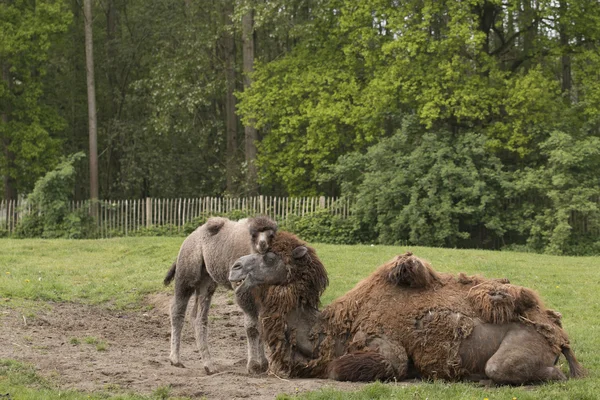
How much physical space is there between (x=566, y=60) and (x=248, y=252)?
91.1ft

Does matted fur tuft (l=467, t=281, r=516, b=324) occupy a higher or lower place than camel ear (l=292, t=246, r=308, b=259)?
lower

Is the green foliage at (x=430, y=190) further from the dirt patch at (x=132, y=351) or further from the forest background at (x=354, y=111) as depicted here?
the dirt patch at (x=132, y=351)

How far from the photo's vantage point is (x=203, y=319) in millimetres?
9508

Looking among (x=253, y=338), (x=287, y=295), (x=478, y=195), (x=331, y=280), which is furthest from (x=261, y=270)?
(x=478, y=195)

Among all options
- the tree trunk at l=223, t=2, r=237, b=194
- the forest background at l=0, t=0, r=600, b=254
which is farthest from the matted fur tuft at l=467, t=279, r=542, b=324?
the tree trunk at l=223, t=2, r=237, b=194

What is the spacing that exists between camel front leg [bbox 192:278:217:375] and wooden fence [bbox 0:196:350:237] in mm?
18985

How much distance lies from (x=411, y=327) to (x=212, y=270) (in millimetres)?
2555

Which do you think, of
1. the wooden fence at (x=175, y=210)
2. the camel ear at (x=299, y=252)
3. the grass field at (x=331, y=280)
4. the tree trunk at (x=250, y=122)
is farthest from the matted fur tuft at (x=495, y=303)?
the tree trunk at (x=250, y=122)

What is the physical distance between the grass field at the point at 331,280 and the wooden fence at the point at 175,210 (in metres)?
6.32

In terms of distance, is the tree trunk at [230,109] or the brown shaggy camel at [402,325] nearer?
the brown shaggy camel at [402,325]

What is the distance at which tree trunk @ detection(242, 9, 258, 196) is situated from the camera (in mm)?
33531

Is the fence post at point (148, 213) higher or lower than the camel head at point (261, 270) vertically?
lower

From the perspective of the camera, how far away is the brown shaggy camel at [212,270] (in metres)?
8.73

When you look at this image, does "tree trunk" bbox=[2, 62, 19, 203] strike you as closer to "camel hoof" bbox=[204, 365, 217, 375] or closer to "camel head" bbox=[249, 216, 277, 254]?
"camel hoof" bbox=[204, 365, 217, 375]
